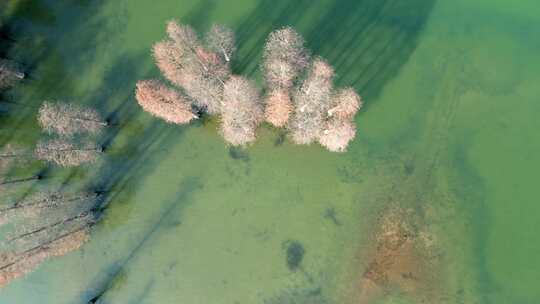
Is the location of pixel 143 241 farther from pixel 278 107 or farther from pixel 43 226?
pixel 278 107

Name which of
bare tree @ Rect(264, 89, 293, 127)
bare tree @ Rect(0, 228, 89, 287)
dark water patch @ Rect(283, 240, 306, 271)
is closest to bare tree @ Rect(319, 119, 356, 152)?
bare tree @ Rect(264, 89, 293, 127)

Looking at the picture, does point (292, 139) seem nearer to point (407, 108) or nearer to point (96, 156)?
point (407, 108)

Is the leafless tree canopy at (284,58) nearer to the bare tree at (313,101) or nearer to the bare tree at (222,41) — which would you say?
the bare tree at (313,101)

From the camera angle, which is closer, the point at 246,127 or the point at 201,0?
the point at 246,127

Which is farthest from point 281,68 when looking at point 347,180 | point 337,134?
point 347,180

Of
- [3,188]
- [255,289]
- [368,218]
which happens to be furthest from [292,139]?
[3,188]

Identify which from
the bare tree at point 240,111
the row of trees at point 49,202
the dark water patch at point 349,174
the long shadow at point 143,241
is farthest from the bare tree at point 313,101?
the row of trees at point 49,202
